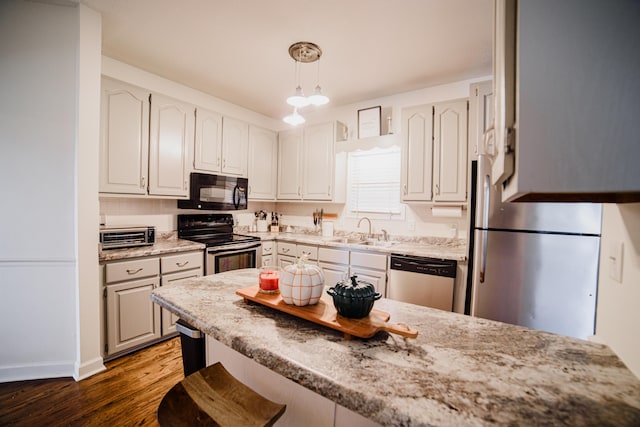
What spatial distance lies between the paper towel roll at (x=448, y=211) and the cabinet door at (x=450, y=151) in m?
0.18

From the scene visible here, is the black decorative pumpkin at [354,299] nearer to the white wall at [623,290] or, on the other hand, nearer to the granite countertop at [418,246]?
the white wall at [623,290]

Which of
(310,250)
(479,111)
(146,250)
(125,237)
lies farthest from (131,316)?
(479,111)

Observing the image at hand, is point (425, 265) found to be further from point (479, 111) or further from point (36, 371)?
point (36, 371)

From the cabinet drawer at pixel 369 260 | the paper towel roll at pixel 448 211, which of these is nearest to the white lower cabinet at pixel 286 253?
the cabinet drawer at pixel 369 260

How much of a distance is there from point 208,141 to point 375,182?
212 cm

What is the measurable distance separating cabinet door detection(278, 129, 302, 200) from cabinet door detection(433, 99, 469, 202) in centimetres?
184

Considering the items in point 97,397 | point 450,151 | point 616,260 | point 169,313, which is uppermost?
point 450,151

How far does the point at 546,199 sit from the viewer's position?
28.0 inches

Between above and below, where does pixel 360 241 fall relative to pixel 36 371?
above

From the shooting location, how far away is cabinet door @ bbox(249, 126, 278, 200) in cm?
370

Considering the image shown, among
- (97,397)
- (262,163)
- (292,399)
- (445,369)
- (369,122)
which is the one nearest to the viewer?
(445,369)

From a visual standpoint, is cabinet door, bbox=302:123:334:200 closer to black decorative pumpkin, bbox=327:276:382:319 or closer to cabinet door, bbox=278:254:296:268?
cabinet door, bbox=278:254:296:268

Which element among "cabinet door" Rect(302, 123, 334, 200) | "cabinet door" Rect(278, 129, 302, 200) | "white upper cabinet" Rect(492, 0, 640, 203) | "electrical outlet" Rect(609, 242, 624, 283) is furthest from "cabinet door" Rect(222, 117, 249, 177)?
"electrical outlet" Rect(609, 242, 624, 283)

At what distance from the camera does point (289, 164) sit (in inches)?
155
